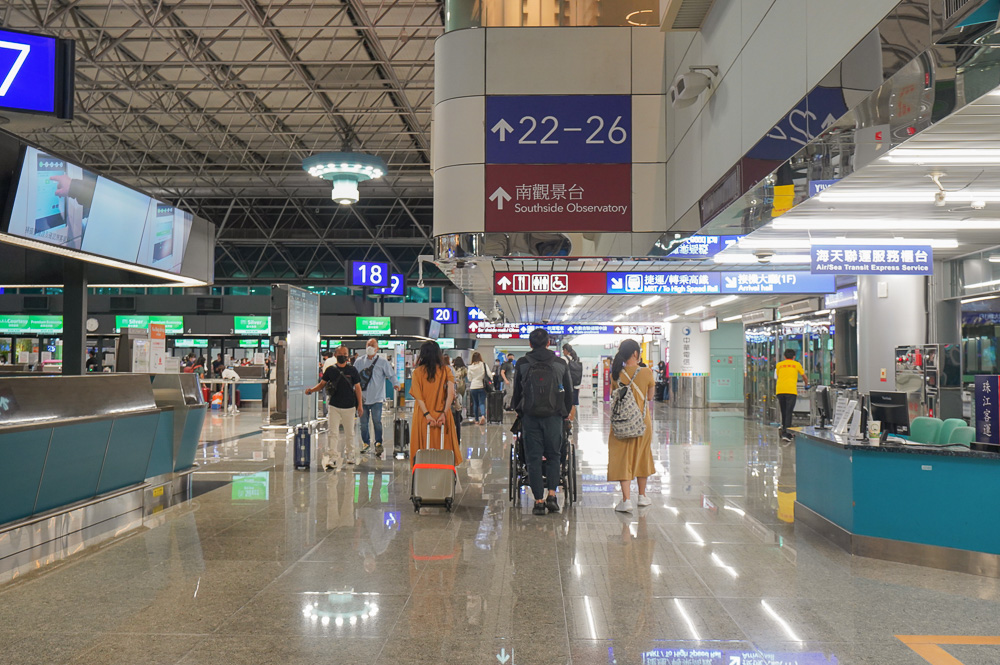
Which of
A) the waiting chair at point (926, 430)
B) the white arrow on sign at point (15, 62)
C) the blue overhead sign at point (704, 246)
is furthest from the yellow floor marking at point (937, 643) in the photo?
the white arrow on sign at point (15, 62)

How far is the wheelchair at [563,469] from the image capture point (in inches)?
313

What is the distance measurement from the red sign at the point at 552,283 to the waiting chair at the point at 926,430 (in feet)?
20.5

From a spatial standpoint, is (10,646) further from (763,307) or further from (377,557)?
(763,307)

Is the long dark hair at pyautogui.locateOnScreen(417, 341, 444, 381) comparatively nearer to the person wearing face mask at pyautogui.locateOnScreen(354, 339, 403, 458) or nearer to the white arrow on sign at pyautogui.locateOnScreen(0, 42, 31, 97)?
the person wearing face mask at pyautogui.locateOnScreen(354, 339, 403, 458)

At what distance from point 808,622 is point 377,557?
2.96 m

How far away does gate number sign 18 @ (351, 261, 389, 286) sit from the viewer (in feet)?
75.4

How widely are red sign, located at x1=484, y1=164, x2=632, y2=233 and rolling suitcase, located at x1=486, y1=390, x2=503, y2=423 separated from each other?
13356mm

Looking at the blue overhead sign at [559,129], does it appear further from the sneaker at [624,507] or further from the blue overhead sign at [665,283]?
the blue overhead sign at [665,283]

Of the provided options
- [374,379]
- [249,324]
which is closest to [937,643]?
[374,379]

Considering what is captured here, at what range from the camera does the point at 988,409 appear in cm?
555

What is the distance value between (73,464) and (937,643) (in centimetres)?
612

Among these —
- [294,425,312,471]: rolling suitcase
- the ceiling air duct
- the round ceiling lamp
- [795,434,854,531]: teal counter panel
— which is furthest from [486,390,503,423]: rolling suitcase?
the ceiling air duct

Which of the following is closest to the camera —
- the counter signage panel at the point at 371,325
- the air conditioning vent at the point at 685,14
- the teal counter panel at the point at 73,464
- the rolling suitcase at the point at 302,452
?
the air conditioning vent at the point at 685,14

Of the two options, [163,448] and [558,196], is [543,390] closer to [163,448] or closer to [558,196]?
[558,196]
